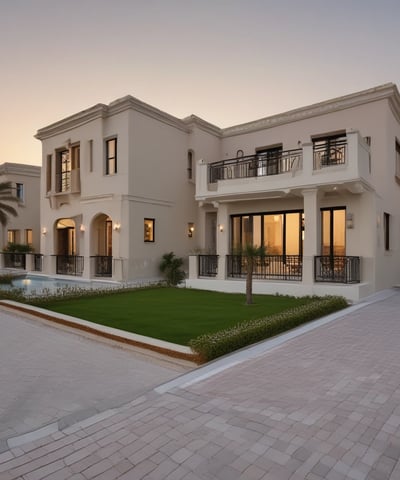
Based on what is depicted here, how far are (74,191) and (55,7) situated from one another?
314 inches

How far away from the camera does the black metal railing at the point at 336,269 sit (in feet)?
41.3

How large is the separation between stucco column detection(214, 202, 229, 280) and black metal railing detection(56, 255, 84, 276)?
7394 mm

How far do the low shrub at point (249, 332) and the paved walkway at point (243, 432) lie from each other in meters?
0.44

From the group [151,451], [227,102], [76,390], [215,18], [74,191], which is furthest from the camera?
[227,102]

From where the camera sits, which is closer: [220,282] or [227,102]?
[220,282]

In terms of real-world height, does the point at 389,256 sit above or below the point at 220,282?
above

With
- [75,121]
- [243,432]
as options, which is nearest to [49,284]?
[75,121]

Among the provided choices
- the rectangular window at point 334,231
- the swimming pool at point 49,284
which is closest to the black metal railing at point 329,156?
the rectangular window at point 334,231

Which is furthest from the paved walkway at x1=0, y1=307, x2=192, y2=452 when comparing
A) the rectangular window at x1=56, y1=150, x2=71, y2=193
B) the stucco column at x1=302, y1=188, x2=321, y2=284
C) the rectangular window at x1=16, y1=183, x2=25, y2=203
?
the rectangular window at x1=16, y1=183, x2=25, y2=203

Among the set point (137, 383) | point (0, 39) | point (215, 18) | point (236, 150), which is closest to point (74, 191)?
point (0, 39)

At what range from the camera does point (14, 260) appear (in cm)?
2333

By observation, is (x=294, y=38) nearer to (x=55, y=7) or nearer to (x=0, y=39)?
(x=55, y=7)

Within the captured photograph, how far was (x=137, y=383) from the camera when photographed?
16.1 feet

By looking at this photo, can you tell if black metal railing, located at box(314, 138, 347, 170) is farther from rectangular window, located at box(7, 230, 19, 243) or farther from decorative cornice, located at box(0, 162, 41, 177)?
rectangular window, located at box(7, 230, 19, 243)
